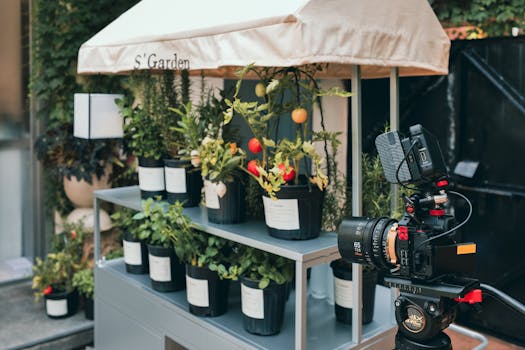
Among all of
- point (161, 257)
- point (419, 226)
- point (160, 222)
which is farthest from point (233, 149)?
point (419, 226)

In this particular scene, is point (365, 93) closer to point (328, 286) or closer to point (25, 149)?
point (328, 286)

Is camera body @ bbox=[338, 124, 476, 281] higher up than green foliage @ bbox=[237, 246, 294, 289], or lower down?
higher up

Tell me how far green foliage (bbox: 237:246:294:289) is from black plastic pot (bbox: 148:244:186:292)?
485 mm

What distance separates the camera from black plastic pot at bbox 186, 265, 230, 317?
2223 mm

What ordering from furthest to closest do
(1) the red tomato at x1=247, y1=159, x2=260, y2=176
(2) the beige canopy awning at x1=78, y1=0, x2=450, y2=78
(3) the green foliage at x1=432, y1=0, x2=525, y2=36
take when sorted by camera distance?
1. (3) the green foliage at x1=432, y1=0, x2=525, y2=36
2. (1) the red tomato at x1=247, y1=159, x2=260, y2=176
3. (2) the beige canopy awning at x1=78, y1=0, x2=450, y2=78

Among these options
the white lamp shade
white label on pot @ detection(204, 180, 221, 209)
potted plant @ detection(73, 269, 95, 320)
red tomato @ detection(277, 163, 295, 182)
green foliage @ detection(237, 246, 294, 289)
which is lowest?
potted plant @ detection(73, 269, 95, 320)

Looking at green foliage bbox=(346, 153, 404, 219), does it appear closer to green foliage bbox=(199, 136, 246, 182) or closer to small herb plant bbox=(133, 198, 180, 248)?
green foliage bbox=(199, 136, 246, 182)

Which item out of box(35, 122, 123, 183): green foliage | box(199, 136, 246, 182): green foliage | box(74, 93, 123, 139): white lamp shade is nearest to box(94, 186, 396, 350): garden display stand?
box(199, 136, 246, 182): green foliage

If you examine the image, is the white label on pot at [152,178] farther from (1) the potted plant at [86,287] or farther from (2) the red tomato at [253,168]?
(1) the potted plant at [86,287]

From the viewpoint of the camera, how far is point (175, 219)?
2262 mm

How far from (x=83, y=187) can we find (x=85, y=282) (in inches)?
26.6

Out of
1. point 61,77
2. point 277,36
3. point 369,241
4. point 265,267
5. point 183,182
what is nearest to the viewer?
point 369,241

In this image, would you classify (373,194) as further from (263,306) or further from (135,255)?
(135,255)

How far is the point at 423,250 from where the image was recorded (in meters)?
1.43
